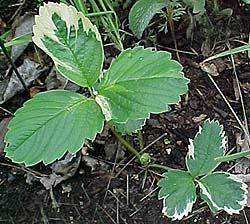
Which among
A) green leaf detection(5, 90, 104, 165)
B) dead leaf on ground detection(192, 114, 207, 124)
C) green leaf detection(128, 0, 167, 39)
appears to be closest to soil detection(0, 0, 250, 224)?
dead leaf on ground detection(192, 114, 207, 124)

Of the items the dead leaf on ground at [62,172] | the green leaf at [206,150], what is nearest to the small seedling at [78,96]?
the green leaf at [206,150]

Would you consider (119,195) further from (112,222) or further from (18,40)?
(18,40)

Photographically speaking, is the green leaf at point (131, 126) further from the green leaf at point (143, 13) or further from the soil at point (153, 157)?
the green leaf at point (143, 13)

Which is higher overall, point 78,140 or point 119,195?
point 78,140

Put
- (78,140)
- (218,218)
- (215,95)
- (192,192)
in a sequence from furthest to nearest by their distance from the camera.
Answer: (215,95) → (218,218) → (192,192) → (78,140)

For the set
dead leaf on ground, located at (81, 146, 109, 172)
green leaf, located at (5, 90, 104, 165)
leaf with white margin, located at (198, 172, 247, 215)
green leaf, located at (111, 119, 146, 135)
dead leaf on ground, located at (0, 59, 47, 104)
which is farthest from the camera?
dead leaf on ground, located at (0, 59, 47, 104)

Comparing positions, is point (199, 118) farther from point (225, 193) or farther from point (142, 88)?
point (142, 88)

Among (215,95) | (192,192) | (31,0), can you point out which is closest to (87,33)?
(192,192)

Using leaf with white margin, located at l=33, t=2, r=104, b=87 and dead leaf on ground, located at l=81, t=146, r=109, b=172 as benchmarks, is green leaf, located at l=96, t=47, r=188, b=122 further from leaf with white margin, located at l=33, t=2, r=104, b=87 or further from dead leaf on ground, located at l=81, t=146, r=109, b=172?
dead leaf on ground, located at l=81, t=146, r=109, b=172
